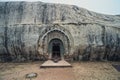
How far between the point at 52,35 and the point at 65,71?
3.91 metres

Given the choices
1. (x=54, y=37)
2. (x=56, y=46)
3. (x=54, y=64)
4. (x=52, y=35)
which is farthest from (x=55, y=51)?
(x=54, y=64)

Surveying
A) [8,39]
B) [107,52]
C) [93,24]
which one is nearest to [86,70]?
[107,52]

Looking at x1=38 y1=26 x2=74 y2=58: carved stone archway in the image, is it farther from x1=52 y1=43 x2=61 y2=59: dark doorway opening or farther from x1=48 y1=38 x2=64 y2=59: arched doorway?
x1=52 y1=43 x2=61 y2=59: dark doorway opening

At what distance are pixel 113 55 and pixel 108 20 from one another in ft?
12.1

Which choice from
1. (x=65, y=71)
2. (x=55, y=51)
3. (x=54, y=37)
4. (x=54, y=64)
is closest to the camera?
(x=65, y=71)

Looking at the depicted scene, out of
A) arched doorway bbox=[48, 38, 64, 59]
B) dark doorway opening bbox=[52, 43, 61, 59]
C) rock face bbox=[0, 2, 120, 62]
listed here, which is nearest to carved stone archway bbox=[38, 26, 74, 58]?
rock face bbox=[0, 2, 120, 62]

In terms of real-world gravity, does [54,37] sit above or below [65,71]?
above

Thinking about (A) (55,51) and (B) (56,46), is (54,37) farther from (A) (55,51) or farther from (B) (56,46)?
(A) (55,51)

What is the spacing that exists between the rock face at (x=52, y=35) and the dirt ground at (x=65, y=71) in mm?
997

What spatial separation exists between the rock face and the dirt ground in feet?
3.27

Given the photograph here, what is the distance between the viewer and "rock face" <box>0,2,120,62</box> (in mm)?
14164

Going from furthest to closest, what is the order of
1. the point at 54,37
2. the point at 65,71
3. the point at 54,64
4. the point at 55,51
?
the point at 55,51, the point at 54,37, the point at 54,64, the point at 65,71

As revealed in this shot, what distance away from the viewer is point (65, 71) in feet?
38.0

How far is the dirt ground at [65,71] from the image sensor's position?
34.4 feet
